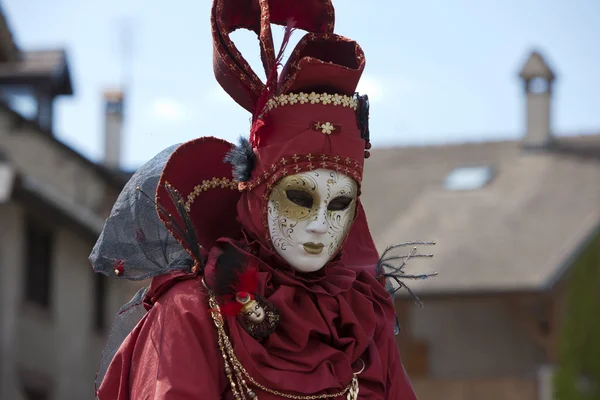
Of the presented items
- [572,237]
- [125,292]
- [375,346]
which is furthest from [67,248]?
[375,346]

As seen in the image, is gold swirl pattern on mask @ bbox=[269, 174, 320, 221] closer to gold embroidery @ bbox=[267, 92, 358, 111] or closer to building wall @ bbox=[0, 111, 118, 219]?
gold embroidery @ bbox=[267, 92, 358, 111]

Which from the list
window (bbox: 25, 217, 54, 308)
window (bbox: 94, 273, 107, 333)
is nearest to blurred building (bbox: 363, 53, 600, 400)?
window (bbox: 94, 273, 107, 333)

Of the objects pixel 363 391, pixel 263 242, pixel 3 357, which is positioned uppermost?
pixel 263 242

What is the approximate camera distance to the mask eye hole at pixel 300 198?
489cm

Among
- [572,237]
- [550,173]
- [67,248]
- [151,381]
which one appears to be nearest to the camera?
[151,381]

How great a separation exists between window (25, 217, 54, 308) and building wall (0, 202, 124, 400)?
5.0 inches

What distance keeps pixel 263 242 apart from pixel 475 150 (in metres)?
25.9

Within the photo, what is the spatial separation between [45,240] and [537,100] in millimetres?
11574

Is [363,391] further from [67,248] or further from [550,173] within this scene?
[550,173]

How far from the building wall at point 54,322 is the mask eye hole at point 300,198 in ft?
51.1

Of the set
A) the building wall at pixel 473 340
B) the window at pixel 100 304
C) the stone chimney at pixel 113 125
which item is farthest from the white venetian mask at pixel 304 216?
the stone chimney at pixel 113 125

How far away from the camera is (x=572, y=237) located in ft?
83.2

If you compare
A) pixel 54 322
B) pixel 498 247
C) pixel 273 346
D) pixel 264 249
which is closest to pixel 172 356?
pixel 273 346

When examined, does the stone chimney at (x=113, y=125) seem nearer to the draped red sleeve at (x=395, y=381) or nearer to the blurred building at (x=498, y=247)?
the blurred building at (x=498, y=247)
